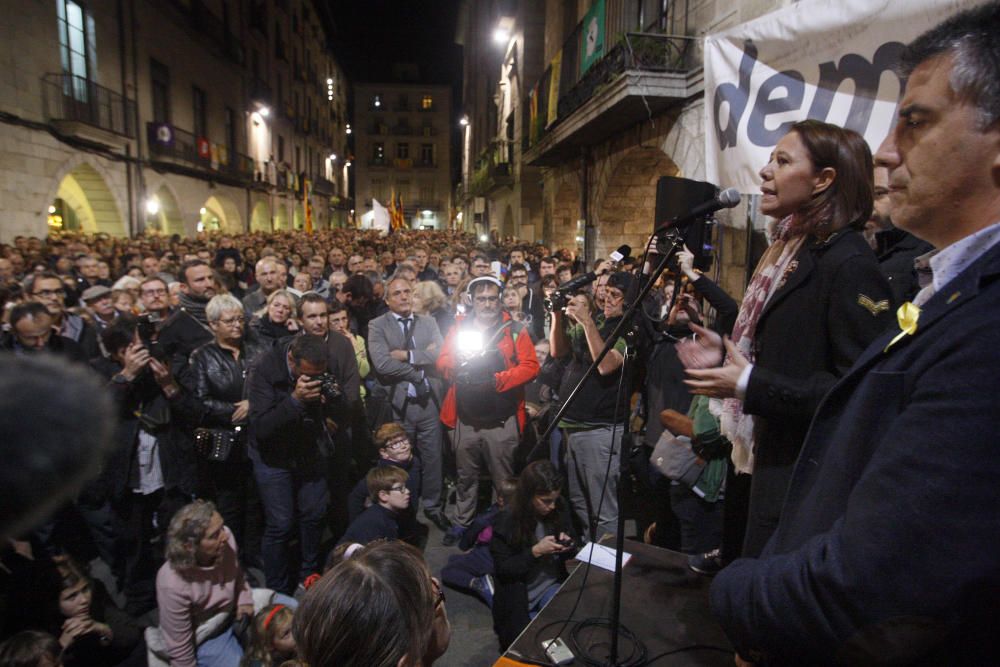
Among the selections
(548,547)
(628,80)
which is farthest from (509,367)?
(628,80)

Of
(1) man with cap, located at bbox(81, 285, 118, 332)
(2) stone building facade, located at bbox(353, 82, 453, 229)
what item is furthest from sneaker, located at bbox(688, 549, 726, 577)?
(2) stone building facade, located at bbox(353, 82, 453, 229)

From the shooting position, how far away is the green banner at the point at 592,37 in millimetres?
8695

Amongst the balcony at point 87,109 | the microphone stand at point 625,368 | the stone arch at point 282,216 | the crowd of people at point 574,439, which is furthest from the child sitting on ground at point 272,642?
the stone arch at point 282,216

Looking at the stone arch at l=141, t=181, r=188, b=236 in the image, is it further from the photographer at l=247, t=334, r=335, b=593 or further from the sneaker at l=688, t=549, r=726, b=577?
the sneaker at l=688, t=549, r=726, b=577

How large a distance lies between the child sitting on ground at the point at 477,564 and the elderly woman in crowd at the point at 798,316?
2.01 metres

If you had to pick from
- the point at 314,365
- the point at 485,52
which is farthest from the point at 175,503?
the point at 485,52

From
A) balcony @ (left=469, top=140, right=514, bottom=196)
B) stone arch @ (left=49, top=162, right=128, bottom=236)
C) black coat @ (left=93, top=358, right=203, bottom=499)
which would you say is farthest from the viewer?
balcony @ (left=469, top=140, right=514, bottom=196)

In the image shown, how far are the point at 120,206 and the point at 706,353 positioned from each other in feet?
63.3

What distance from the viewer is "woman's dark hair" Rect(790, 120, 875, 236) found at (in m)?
1.84

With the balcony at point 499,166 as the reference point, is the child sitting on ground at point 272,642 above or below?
below

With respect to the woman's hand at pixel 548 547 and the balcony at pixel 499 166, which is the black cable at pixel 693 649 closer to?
the woman's hand at pixel 548 547

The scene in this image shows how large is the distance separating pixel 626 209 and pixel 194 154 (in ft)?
57.7

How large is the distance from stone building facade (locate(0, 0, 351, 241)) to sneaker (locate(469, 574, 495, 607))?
45.7ft

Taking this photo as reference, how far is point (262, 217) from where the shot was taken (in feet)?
109
